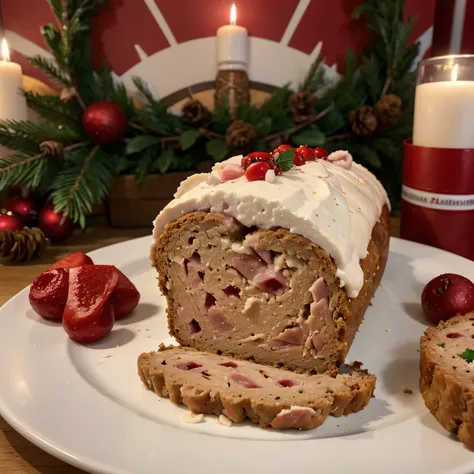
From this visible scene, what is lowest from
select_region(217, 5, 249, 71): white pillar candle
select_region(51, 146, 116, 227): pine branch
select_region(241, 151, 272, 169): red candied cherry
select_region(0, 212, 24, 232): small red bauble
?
select_region(0, 212, 24, 232): small red bauble

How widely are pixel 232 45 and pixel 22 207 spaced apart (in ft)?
6.65

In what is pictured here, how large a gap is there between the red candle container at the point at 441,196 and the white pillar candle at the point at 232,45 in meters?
1.51

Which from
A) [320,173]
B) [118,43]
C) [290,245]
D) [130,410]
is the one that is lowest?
[130,410]

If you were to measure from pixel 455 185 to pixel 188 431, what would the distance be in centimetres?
234

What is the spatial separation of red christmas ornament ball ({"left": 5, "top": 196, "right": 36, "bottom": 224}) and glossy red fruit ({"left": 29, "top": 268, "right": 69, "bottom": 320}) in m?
1.44

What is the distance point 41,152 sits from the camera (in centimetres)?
356

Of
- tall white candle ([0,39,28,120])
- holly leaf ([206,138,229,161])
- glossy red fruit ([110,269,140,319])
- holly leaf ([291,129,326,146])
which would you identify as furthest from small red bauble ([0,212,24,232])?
holly leaf ([291,129,326,146])

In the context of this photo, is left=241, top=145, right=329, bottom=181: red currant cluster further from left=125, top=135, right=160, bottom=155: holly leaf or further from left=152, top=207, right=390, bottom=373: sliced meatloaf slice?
left=125, top=135, right=160, bottom=155: holly leaf

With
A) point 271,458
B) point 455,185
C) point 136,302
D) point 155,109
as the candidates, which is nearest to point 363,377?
point 271,458

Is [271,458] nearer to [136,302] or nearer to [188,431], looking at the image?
[188,431]

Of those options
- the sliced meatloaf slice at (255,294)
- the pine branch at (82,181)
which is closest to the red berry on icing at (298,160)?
the sliced meatloaf slice at (255,294)

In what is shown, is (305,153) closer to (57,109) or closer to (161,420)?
(161,420)

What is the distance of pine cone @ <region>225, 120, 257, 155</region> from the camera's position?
352cm

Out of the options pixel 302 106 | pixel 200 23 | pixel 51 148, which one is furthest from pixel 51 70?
pixel 302 106
